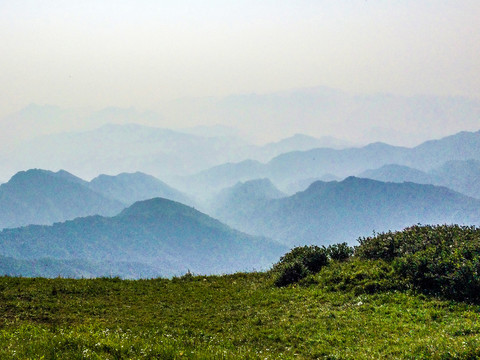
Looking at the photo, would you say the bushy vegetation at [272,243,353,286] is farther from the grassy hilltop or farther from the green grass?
the green grass

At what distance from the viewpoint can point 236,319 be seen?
18031 millimetres

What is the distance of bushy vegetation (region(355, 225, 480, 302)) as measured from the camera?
1762 cm

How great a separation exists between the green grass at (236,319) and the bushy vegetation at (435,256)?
36.2 inches

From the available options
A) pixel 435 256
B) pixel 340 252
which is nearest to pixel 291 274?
pixel 340 252

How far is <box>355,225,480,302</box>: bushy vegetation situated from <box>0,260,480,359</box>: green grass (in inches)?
36.2

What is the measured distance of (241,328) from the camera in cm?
1656

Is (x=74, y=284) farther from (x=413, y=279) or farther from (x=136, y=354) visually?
(x=413, y=279)

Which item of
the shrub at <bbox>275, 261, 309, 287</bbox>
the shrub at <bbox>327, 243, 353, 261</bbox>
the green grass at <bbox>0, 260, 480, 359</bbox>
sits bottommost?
the green grass at <bbox>0, 260, 480, 359</bbox>

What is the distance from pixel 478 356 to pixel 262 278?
16.8 metres

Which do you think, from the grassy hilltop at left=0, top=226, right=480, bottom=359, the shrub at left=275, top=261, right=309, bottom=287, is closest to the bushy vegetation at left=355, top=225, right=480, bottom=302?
the grassy hilltop at left=0, top=226, right=480, bottom=359

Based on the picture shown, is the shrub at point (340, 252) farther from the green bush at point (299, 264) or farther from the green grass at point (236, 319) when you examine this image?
the green grass at point (236, 319)

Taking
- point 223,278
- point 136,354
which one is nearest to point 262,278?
point 223,278

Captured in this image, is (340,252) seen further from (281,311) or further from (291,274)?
(281,311)

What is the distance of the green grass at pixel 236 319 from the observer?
38.6 feet
